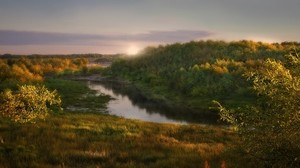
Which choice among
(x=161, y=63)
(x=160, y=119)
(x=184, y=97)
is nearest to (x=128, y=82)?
(x=161, y=63)

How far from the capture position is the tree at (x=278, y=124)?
522 inches

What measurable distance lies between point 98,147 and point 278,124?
10167 millimetres

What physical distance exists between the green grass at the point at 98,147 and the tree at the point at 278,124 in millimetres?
1952

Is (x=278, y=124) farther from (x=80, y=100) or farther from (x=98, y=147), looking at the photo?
(x=80, y=100)

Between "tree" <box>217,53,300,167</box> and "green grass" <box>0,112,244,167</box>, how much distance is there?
6.41 feet

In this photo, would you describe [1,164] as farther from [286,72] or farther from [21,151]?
[286,72]

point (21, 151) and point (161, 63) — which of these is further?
point (161, 63)

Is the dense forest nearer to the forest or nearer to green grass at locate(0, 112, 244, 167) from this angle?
the forest

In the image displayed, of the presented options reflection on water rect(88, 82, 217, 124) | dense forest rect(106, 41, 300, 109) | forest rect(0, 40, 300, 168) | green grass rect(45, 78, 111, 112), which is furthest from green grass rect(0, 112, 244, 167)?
green grass rect(45, 78, 111, 112)

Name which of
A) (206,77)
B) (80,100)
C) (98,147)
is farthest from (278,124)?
(206,77)

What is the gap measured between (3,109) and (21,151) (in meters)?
3.32

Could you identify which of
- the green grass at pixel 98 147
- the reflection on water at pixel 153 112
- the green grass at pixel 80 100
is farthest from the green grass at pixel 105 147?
the green grass at pixel 80 100

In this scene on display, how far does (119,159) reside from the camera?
60.0ft

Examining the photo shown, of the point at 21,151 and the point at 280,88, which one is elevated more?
the point at 280,88
